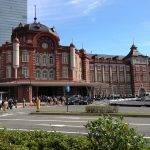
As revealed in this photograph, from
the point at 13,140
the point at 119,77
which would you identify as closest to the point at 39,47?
the point at 119,77

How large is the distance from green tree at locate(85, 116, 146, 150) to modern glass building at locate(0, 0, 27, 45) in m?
138

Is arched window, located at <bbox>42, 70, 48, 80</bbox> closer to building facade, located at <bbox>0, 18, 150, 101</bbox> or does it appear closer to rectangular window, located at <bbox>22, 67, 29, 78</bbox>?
building facade, located at <bbox>0, 18, 150, 101</bbox>

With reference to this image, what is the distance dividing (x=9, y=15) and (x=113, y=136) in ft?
487

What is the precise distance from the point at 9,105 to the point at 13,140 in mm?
38778

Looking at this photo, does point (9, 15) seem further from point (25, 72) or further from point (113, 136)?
point (113, 136)

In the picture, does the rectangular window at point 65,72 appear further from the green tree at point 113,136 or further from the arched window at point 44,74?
the green tree at point 113,136

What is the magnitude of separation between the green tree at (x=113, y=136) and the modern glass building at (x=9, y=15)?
452ft

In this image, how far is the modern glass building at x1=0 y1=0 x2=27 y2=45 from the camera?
144m

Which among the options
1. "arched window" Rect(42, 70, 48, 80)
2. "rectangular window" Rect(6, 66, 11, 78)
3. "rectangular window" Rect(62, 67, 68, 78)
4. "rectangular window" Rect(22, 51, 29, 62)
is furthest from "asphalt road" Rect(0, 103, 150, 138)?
"rectangular window" Rect(62, 67, 68, 78)

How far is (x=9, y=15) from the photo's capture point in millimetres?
148875

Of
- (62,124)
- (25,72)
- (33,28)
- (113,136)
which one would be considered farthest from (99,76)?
(113,136)

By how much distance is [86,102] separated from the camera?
188 ft

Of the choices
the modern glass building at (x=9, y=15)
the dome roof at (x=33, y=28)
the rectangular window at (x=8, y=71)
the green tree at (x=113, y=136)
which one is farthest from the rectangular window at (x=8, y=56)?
the modern glass building at (x=9, y=15)

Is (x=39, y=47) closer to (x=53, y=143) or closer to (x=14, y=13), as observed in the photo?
(x=53, y=143)
